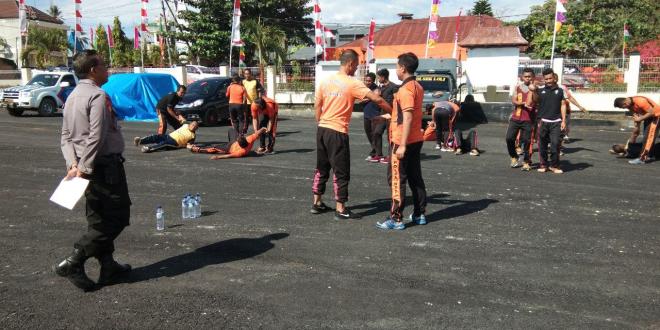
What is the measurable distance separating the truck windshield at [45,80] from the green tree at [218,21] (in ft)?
60.1

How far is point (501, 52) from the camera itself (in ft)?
74.3

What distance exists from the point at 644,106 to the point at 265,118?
7568mm

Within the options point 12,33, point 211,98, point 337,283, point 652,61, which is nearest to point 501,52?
point 652,61

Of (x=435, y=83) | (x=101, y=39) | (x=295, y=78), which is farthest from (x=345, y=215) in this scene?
(x=101, y=39)

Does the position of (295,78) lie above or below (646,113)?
above

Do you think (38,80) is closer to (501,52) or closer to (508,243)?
(501,52)

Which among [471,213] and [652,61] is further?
[652,61]

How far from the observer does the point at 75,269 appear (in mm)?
4297

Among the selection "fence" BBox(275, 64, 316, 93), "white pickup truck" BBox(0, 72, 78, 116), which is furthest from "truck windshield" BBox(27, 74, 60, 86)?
"fence" BBox(275, 64, 316, 93)

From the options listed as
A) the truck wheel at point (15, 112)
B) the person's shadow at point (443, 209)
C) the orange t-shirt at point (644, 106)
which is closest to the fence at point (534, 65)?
the orange t-shirt at point (644, 106)

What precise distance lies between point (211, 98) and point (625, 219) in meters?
14.2

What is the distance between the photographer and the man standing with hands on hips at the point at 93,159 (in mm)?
4188

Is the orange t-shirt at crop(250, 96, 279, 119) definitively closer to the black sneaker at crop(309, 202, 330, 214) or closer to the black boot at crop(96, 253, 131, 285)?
the black sneaker at crop(309, 202, 330, 214)

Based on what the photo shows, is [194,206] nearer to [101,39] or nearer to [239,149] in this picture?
[239,149]
